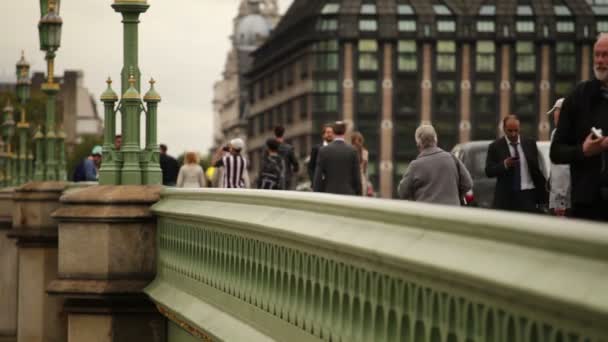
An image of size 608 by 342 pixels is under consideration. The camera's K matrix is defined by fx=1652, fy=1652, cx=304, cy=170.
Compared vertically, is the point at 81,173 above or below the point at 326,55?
below

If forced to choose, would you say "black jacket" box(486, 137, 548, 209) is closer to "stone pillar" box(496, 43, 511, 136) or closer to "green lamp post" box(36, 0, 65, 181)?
"green lamp post" box(36, 0, 65, 181)

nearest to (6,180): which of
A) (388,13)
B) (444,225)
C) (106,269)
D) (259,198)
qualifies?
(106,269)

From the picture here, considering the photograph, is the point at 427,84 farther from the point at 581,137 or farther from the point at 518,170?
the point at 581,137

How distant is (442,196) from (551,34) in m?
116

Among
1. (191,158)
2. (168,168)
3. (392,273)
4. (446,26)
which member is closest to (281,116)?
(446,26)

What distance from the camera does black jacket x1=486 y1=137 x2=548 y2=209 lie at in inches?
624

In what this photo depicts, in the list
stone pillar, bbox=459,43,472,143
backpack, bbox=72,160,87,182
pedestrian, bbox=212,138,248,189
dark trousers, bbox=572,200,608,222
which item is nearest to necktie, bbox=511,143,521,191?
pedestrian, bbox=212,138,248,189

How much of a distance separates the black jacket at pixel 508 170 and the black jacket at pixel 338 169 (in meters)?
2.85

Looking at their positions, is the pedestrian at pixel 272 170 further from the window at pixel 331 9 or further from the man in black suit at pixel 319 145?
the window at pixel 331 9

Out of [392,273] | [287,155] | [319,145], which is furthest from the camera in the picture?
[287,155]

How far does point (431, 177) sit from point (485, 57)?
117 metres

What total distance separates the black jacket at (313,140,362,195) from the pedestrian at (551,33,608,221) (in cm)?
1028

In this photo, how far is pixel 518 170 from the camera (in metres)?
15.8

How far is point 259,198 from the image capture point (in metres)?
7.33
